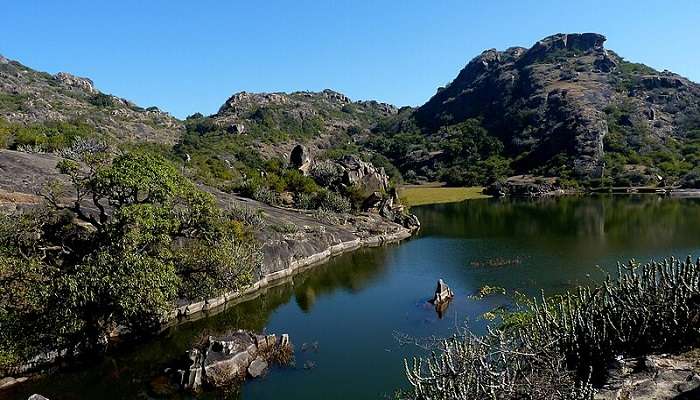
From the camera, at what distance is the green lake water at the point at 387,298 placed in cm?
2361

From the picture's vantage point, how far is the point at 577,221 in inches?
3017

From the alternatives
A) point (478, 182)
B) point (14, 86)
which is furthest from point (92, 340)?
point (14, 86)

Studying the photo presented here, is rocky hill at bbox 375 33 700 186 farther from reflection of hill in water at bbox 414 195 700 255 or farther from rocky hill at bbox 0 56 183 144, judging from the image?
rocky hill at bbox 0 56 183 144

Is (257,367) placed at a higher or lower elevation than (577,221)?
lower

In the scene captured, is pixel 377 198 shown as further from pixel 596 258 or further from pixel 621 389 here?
pixel 621 389

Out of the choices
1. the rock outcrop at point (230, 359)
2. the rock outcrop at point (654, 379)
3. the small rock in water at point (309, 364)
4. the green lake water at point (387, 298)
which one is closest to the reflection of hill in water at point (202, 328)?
the green lake water at point (387, 298)

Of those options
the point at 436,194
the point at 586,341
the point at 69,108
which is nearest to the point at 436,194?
the point at 436,194

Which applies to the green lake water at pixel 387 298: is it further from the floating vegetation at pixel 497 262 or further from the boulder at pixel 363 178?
the boulder at pixel 363 178

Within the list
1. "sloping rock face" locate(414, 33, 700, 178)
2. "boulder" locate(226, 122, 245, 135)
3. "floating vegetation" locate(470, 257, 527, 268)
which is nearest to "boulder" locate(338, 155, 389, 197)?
"floating vegetation" locate(470, 257, 527, 268)

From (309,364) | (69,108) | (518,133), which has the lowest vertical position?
(309,364)

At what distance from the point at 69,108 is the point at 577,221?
137358 mm

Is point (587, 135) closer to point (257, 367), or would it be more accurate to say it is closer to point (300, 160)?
point (300, 160)

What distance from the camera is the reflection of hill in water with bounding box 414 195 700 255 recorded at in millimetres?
58219

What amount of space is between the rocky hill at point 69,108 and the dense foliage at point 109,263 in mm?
99592
